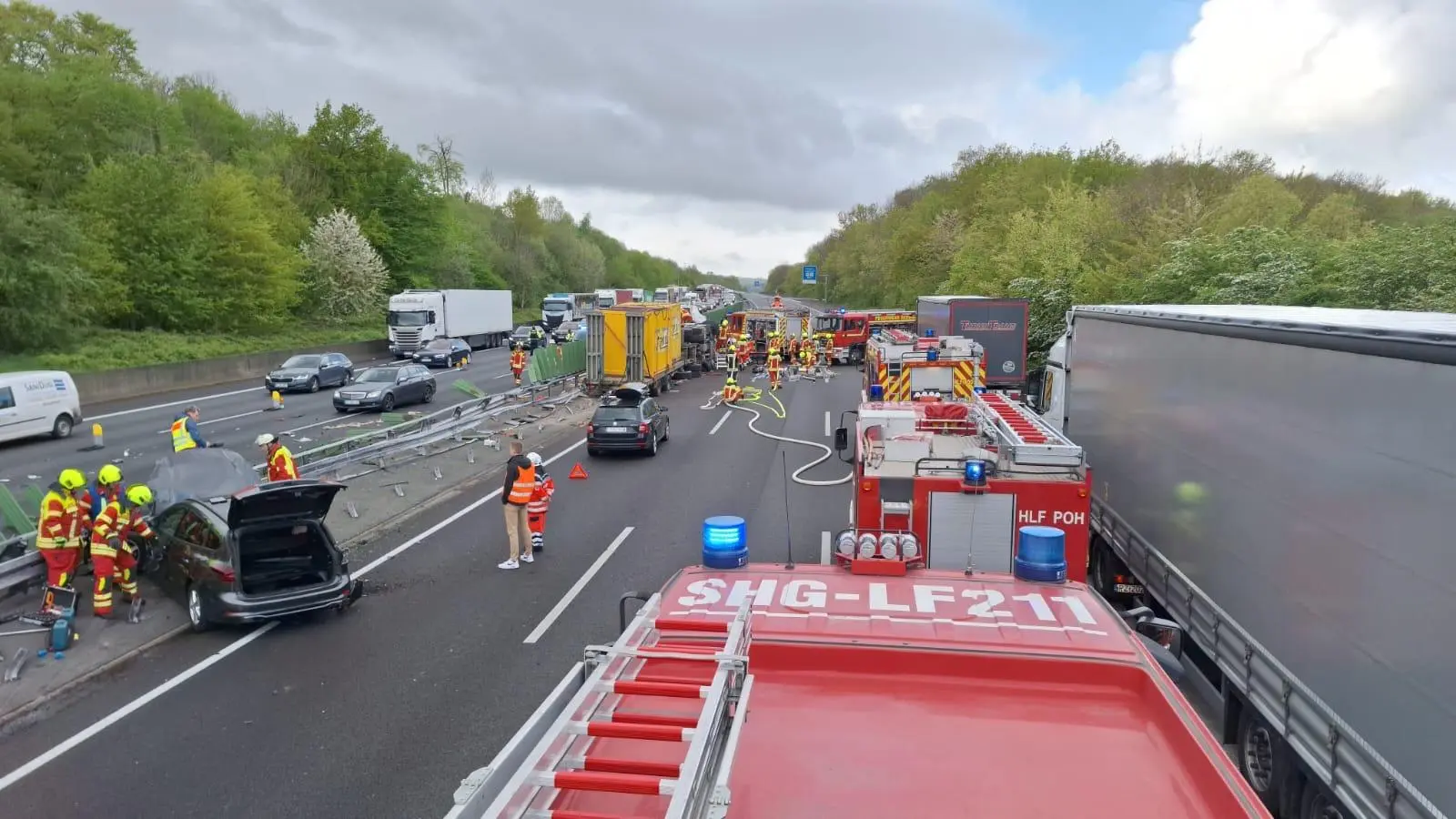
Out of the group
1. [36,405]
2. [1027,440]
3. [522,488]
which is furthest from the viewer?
[36,405]

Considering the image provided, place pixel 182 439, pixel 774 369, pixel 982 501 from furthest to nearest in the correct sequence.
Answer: pixel 774 369 < pixel 182 439 < pixel 982 501

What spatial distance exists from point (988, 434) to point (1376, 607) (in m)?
4.82

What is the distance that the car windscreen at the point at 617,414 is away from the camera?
2048 centimetres

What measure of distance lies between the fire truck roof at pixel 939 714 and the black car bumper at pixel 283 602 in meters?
6.22

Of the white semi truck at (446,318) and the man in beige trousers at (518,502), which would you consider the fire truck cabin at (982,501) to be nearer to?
the man in beige trousers at (518,502)

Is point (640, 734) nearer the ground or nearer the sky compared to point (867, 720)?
nearer the sky

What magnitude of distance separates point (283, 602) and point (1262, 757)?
938 cm

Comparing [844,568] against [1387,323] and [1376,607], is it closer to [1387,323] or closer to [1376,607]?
[1376,607]

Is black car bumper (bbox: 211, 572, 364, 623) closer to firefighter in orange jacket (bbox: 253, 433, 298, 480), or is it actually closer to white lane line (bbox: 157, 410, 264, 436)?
firefighter in orange jacket (bbox: 253, 433, 298, 480)

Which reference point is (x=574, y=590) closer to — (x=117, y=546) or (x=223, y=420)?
(x=117, y=546)

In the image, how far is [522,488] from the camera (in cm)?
1228

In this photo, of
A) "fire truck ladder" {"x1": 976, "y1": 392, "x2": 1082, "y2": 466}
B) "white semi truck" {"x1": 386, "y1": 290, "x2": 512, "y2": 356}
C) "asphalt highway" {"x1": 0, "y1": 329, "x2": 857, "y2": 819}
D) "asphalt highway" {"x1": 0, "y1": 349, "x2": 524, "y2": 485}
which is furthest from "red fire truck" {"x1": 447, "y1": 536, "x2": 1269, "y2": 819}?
"white semi truck" {"x1": 386, "y1": 290, "x2": 512, "y2": 356}

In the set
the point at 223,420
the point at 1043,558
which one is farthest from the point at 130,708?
the point at 223,420

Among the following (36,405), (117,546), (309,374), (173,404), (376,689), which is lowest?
(376,689)
